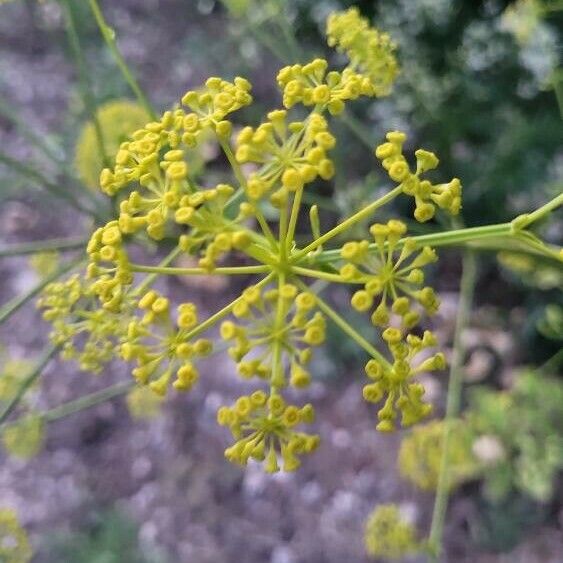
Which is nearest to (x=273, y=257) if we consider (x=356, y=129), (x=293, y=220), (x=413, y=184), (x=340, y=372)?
(x=293, y=220)

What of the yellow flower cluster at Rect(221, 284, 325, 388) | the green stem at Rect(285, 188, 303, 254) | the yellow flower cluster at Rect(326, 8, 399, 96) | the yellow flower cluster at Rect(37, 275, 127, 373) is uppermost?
the yellow flower cluster at Rect(326, 8, 399, 96)

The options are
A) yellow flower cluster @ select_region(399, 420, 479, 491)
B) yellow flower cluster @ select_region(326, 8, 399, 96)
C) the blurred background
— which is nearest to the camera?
yellow flower cluster @ select_region(326, 8, 399, 96)

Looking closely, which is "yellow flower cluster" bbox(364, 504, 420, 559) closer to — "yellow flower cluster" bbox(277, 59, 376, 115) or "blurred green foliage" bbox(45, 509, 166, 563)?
"blurred green foliage" bbox(45, 509, 166, 563)

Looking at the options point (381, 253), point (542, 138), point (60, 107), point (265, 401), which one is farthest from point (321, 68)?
point (60, 107)

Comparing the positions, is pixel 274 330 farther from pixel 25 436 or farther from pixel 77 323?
pixel 25 436

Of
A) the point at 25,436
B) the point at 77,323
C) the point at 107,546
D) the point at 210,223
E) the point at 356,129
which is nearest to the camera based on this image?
the point at 210,223

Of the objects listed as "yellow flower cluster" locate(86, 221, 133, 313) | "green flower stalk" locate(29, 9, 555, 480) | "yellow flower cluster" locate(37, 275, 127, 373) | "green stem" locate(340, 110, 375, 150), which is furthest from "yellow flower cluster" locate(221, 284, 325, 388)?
"green stem" locate(340, 110, 375, 150)
